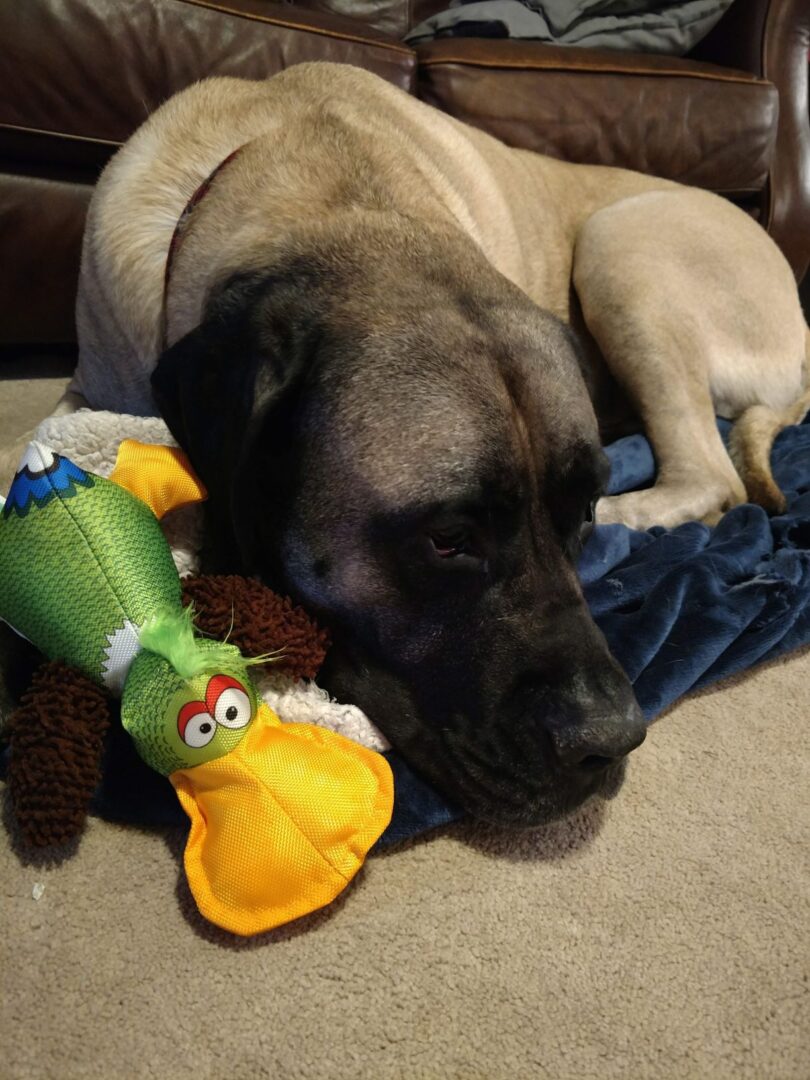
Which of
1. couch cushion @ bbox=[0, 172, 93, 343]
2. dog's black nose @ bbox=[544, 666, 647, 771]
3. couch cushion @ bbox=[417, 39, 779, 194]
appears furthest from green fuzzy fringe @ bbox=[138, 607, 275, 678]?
couch cushion @ bbox=[417, 39, 779, 194]

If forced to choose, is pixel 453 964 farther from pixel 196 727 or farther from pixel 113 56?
pixel 113 56

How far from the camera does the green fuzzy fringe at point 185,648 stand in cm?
93

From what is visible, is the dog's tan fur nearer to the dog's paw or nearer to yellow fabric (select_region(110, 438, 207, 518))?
the dog's paw

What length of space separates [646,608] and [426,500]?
1.81 feet

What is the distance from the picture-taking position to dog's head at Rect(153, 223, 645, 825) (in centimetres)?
102

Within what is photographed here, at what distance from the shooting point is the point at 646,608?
4.50 feet

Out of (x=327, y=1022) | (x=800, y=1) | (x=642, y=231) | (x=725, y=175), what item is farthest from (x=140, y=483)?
(x=800, y=1)

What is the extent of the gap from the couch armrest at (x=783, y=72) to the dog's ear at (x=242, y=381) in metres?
2.78

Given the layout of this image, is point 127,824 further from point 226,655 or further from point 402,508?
point 402,508

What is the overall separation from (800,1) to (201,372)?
10.9ft

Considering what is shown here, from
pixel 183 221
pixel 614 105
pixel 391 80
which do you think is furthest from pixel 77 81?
pixel 614 105

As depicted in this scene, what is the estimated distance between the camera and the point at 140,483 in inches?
45.3

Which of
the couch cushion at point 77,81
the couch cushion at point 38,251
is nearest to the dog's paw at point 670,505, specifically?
the couch cushion at point 77,81

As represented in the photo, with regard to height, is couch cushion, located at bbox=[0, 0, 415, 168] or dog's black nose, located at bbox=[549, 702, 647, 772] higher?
couch cushion, located at bbox=[0, 0, 415, 168]
